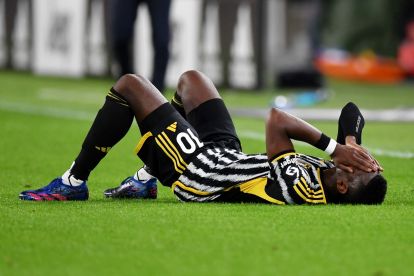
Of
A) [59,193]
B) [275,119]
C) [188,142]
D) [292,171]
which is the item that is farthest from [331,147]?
[59,193]

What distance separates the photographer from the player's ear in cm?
610

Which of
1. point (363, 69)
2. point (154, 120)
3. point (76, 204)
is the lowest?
point (363, 69)

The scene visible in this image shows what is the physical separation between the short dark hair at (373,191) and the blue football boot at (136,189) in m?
1.17

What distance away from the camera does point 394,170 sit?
330 inches

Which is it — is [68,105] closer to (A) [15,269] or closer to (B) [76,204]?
(B) [76,204]

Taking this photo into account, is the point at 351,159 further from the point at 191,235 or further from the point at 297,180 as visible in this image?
the point at 191,235

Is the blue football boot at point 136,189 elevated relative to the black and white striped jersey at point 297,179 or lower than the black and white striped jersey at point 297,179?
lower

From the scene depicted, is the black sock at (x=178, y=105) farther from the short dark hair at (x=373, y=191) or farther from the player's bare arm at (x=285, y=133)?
the short dark hair at (x=373, y=191)

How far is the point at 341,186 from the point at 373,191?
0.54 feet

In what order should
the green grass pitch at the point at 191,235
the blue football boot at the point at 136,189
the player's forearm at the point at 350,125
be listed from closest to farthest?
the green grass pitch at the point at 191,235
the player's forearm at the point at 350,125
the blue football boot at the point at 136,189

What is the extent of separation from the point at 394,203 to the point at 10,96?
33.6 feet

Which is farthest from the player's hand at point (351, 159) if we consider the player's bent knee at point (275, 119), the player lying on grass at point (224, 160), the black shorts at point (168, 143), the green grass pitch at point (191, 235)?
the black shorts at point (168, 143)

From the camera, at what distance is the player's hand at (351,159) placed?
5.98 m

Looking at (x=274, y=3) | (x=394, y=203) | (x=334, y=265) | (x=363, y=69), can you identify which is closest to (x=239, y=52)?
(x=274, y=3)
